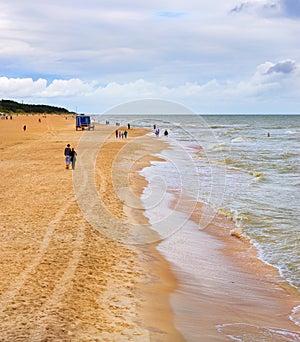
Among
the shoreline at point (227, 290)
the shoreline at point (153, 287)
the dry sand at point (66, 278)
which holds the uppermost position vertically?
the dry sand at point (66, 278)

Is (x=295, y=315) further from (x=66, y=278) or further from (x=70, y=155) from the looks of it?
(x=70, y=155)

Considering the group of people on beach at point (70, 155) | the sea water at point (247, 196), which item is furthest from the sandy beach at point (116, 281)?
the group of people on beach at point (70, 155)

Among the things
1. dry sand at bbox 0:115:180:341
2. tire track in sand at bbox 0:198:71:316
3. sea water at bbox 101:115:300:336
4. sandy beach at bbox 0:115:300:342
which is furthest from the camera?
sea water at bbox 101:115:300:336

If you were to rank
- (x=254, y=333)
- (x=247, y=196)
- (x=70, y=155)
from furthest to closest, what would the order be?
(x=70, y=155) → (x=247, y=196) → (x=254, y=333)

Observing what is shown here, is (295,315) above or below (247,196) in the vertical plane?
below

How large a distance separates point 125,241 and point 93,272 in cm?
297

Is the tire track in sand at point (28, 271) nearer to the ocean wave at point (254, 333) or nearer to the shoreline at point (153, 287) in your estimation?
the shoreline at point (153, 287)

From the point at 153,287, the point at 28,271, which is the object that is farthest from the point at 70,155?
the point at 153,287

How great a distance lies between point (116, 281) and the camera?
9.60 metres

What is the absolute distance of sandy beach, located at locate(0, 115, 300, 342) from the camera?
743 centimetres

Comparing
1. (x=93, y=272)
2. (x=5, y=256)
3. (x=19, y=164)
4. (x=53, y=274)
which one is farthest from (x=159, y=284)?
(x=19, y=164)

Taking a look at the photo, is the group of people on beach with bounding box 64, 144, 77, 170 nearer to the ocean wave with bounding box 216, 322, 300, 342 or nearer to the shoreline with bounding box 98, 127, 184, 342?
the shoreline with bounding box 98, 127, 184, 342

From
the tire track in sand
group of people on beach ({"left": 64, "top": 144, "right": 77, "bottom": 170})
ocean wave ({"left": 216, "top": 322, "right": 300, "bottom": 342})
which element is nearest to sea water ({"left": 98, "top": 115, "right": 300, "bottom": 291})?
ocean wave ({"left": 216, "top": 322, "right": 300, "bottom": 342})

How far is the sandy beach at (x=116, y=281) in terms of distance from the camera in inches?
293
